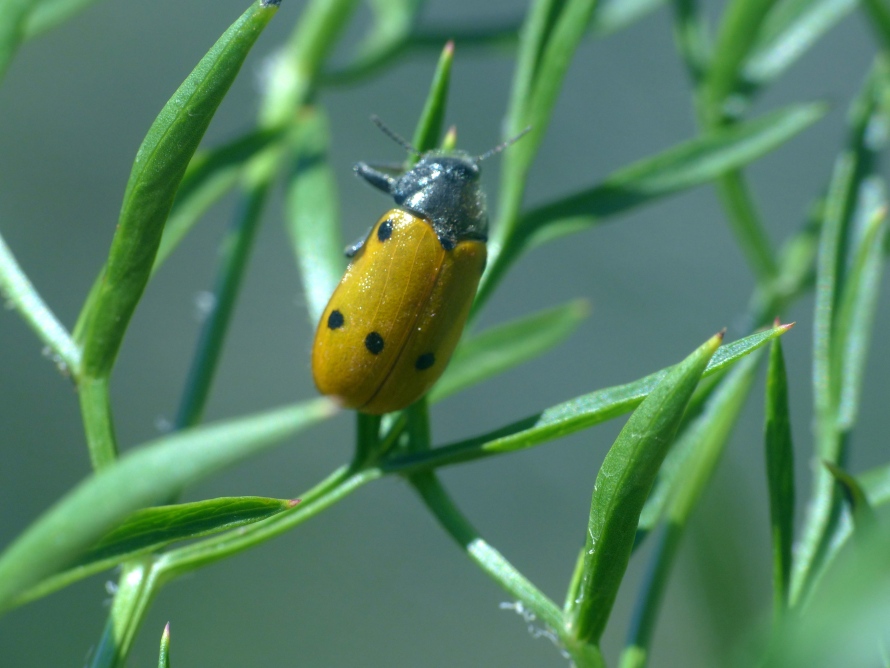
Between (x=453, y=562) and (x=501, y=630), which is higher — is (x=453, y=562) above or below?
above

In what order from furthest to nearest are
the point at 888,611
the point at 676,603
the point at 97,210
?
1. the point at 97,210
2. the point at 676,603
3. the point at 888,611

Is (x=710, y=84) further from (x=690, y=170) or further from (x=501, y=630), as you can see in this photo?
(x=501, y=630)

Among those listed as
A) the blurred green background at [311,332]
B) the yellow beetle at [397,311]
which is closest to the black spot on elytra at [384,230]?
the yellow beetle at [397,311]

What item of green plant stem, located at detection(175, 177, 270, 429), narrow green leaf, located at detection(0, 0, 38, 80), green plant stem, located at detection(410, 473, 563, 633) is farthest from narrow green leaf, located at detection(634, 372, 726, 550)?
narrow green leaf, located at detection(0, 0, 38, 80)

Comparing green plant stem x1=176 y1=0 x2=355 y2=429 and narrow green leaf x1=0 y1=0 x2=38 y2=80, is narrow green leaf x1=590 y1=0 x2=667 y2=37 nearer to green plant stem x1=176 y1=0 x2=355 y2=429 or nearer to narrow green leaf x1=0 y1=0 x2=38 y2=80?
green plant stem x1=176 y1=0 x2=355 y2=429

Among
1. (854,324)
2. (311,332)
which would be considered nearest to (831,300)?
(854,324)

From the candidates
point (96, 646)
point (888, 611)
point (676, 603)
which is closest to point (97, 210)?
point (676, 603)

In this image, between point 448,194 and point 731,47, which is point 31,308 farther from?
point 731,47
